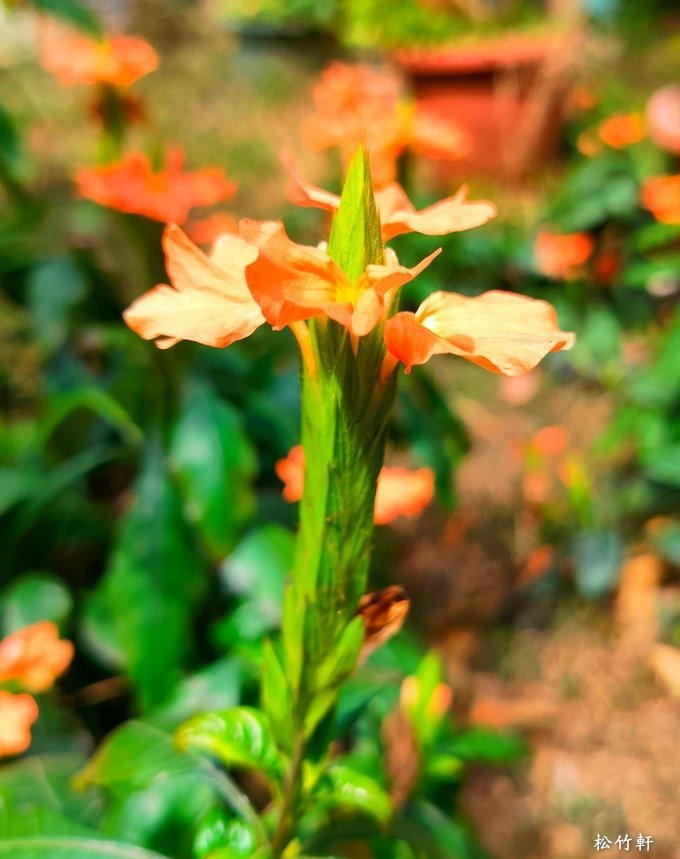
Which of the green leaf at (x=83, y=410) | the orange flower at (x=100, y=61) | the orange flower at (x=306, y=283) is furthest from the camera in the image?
the orange flower at (x=100, y=61)

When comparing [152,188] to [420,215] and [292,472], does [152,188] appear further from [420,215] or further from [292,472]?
[420,215]

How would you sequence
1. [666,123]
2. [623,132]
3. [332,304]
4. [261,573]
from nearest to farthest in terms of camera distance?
[332,304] < [261,573] < [666,123] < [623,132]

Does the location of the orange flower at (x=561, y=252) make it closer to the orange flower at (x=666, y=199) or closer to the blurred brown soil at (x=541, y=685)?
the orange flower at (x=666, y=199)

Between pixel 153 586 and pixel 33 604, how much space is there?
17cm

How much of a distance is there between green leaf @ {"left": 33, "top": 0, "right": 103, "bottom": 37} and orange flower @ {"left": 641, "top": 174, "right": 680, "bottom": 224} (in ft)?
4.20

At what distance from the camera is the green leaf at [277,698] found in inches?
21.5

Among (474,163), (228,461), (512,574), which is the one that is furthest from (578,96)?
(228,461)

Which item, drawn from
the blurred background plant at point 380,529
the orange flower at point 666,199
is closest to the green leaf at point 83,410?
the blurred background plant at point 380,529

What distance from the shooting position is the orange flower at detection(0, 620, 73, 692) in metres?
0.89

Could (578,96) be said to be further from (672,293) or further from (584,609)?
(584,609)

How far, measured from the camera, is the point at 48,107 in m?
3.62

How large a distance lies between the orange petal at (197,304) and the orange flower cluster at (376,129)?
44.3 inches

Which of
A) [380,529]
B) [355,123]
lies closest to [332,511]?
[380,529]

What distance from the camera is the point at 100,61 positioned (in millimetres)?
1358
